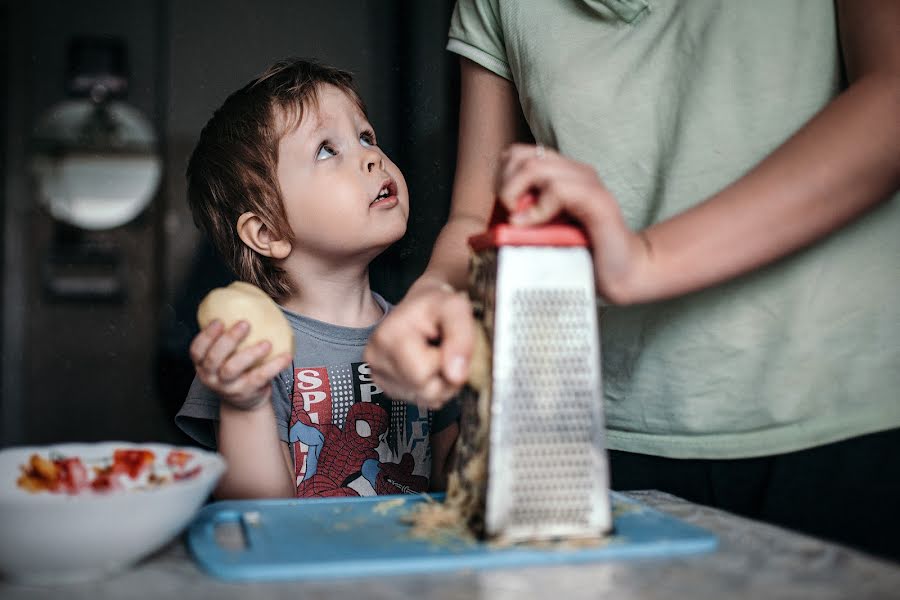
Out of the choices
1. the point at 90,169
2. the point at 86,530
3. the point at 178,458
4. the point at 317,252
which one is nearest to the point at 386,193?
the point at 317,252

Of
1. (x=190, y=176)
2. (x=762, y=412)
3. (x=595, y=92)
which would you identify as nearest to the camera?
(x=762, y=412)

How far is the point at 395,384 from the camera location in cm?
88

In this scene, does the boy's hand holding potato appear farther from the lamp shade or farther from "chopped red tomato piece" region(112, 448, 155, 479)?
the lamp shade

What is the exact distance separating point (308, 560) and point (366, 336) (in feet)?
3.09

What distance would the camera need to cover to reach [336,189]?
1599 mm

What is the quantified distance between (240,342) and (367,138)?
77 centimetres

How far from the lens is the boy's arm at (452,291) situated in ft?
2.68

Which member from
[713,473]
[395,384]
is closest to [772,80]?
[713,473]

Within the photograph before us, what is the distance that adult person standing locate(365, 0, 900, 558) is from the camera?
2.86ft

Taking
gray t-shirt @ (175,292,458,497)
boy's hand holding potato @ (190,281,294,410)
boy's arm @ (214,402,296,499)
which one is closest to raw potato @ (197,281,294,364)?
boy's hand holding potato @ (190,281,294,410)

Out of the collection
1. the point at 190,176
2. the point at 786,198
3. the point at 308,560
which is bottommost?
the point at 308,560

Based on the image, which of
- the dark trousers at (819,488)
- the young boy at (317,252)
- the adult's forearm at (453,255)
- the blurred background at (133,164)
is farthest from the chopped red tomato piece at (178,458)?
the blurred background at (133,164)

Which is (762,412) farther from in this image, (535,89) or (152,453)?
(152,453)

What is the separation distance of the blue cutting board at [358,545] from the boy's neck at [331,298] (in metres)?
0.77
